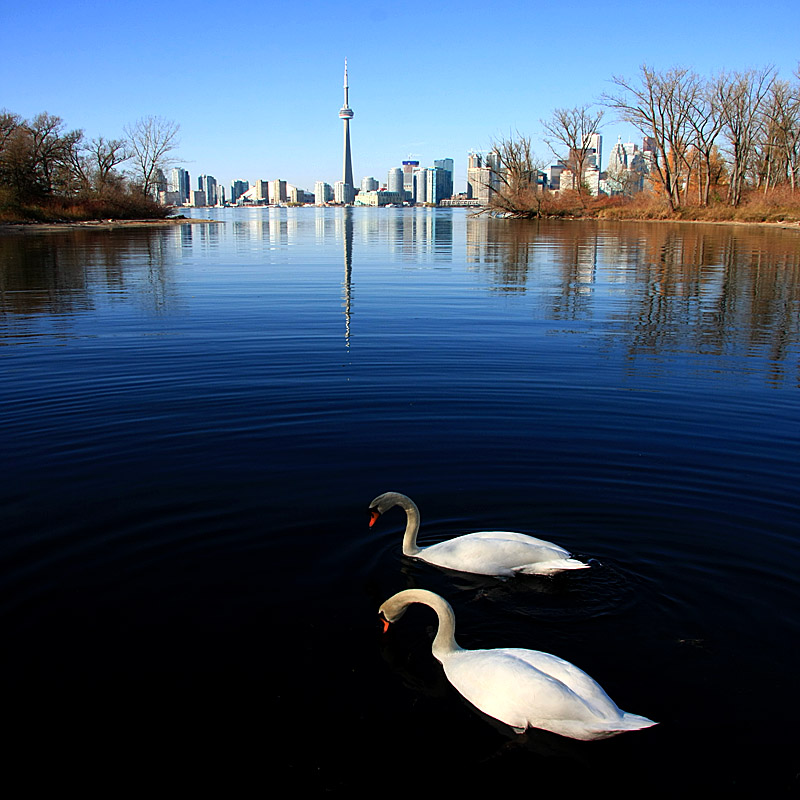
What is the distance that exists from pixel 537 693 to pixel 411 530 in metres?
1.98

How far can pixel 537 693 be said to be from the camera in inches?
154

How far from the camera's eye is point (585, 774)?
12.2 ft

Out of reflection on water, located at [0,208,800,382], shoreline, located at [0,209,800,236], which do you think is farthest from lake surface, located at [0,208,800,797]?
shoreline, located at [0,209,800,236]

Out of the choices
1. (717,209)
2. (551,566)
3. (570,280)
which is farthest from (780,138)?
(551,566)

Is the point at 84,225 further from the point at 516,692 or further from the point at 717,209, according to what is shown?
the point at 516,692

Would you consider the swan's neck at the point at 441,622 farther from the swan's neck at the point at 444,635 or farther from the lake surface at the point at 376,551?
the lake surface at the point at 376,551

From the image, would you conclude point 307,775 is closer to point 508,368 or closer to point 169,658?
point 169,658

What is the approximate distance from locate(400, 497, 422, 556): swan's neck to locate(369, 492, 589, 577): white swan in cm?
10

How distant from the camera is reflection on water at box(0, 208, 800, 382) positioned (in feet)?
48.8

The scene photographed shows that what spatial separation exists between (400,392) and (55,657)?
630 cm

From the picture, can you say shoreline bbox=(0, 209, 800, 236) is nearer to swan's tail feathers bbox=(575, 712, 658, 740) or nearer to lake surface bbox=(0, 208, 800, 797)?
lake surface bbox=(0, 208, 800, 797)

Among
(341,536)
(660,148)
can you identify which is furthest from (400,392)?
(660,148)

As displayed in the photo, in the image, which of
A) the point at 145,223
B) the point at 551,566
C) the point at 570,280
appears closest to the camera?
the point at 551,566

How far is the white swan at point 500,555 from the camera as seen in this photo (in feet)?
17.2
